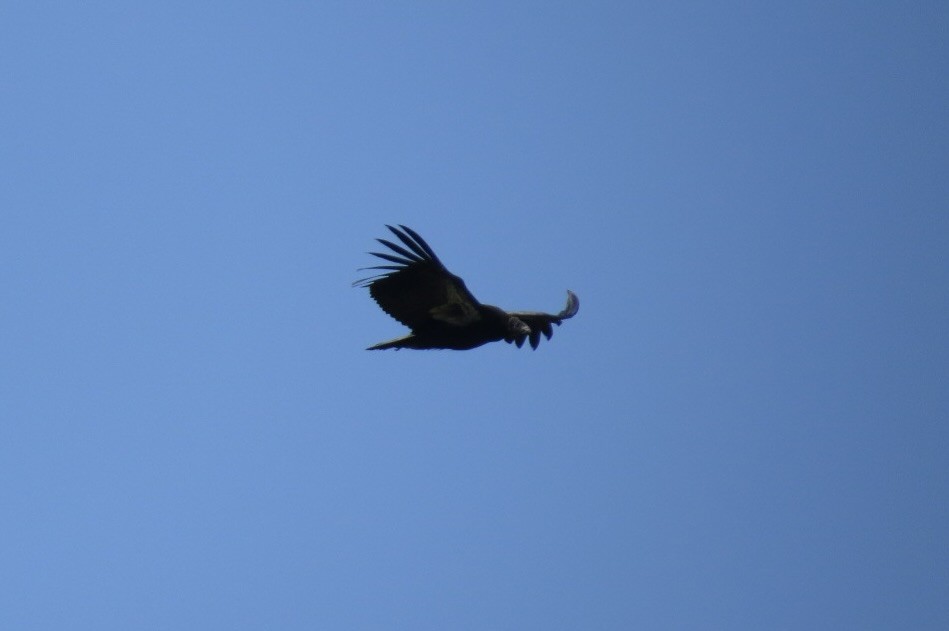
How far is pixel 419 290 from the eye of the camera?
75.9 ft

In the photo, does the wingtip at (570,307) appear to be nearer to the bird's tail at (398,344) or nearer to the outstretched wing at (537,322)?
the outstretched wing at (537,322)

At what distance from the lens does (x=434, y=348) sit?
23781mm

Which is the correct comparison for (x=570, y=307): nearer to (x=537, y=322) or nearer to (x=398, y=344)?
(x=537, y=322)

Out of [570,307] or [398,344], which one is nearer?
[398,344]

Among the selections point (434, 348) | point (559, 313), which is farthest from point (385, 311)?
point (559, 313)

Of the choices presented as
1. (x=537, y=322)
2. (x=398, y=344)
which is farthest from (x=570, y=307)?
(x=398, y=344)

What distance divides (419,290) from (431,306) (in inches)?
10.7

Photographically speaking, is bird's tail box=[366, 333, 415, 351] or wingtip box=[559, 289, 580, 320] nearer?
bird's tail box=[366, 333, 415, 351]

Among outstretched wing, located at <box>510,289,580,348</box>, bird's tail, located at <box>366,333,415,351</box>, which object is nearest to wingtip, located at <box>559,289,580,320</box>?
outstretched wing, located at <box>510,289,580,348</box>

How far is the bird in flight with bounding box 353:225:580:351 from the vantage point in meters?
22.9

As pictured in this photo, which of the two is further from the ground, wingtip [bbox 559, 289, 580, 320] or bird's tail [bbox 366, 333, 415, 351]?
wingtip [bbox 559, 289, 580, 320]

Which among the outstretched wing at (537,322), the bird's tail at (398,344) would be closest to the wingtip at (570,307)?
the outstretched wing at (537,322)

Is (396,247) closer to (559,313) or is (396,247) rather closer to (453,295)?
(453,295)

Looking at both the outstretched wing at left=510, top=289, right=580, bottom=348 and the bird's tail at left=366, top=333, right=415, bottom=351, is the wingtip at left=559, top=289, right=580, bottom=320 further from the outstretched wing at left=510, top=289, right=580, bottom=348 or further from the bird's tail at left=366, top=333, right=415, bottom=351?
the bird's tail at left=366, top=333, right=415, bottom=351
